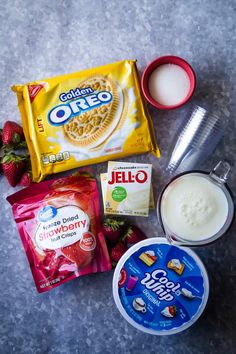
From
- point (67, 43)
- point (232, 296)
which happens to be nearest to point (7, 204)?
point (67, 43)

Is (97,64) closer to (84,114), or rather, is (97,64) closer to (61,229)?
(84,114)

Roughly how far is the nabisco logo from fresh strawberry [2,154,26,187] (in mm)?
227

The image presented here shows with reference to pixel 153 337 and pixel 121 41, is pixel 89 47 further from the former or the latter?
pixel 153 337

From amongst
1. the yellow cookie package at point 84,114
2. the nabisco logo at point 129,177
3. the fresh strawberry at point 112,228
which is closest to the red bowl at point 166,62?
the yellow cookie package at point 84,114

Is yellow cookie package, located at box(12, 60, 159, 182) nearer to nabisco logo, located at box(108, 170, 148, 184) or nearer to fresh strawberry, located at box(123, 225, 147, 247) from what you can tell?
nabisco logo, located at box(108, 170, 148, 184)

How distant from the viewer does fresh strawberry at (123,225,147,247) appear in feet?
3.20

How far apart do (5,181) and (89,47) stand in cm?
41

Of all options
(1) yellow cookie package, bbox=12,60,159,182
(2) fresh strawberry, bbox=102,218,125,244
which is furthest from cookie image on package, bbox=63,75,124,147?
(2) fresh strawberry, bbox=102,218,125,244

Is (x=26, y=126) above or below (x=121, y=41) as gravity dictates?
below

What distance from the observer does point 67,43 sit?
103cm

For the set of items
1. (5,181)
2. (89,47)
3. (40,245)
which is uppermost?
(89,47)

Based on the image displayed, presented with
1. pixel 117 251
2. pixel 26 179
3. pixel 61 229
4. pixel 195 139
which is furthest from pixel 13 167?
pixel 195 139

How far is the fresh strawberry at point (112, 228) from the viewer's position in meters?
0.97

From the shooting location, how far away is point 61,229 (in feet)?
3.14
